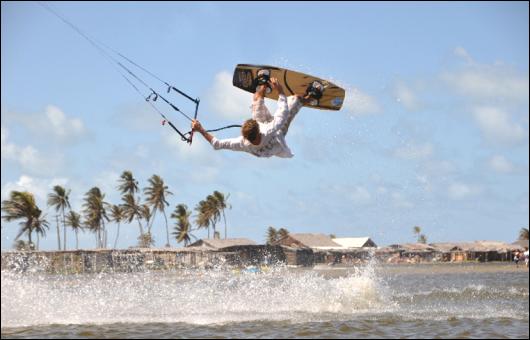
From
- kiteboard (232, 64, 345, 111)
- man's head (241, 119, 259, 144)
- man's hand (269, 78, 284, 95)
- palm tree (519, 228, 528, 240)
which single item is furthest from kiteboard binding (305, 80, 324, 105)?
palm tree (519, 228, 528, 240)

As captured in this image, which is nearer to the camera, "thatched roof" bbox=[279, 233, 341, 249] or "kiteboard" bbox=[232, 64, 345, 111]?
"kiteboard" bbox=[232, 64, 345, 111]

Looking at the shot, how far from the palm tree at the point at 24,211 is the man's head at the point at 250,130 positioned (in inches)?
3057

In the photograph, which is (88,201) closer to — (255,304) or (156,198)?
(156,198)

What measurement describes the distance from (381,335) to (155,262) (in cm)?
5304

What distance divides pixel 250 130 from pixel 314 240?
9392 cm

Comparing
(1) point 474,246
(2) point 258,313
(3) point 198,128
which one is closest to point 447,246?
(1) point 474,246

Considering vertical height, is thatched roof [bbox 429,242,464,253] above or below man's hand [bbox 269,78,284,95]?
below

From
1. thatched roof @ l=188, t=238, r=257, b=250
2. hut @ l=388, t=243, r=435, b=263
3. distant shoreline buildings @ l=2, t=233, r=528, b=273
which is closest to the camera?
distant shoreline buildings @ l=2, t=233, r=528, b=273

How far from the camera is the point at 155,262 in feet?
222

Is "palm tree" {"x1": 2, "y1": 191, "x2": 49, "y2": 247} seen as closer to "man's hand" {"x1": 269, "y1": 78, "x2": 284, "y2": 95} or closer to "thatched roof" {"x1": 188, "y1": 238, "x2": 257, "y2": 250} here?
"thatched roof" {"x1": 188, "y1": 238, "x2": 257, "y2": 250}

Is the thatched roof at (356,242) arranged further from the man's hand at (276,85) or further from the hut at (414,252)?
the man's hand at (276,85)

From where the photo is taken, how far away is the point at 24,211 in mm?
83812

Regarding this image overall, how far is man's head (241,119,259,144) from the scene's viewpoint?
36.3ft

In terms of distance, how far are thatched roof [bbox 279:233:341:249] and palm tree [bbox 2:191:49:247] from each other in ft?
117
